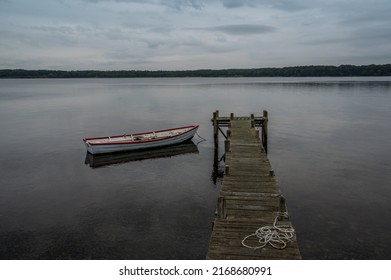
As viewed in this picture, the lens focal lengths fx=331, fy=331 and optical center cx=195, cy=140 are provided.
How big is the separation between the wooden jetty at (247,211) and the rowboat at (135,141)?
13359mm

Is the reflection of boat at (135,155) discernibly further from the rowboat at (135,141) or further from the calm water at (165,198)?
the rowboat at (135,141)

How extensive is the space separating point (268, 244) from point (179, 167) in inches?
653

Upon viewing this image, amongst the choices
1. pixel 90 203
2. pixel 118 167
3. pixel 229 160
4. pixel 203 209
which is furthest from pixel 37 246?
pixel 118 167

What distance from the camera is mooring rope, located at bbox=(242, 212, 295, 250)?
9400mm

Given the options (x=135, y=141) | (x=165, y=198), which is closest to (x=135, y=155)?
(x=135, y=141)

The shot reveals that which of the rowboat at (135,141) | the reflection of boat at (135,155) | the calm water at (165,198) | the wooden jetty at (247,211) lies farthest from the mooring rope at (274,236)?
the rowboat at (135,141)

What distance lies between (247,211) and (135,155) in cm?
1939

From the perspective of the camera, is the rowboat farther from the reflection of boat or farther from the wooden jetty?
the wooden jetty

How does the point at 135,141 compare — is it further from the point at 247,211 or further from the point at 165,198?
the point at 247,211

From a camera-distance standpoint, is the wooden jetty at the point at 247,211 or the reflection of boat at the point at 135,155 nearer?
the wooden jetty at the point at 247,211

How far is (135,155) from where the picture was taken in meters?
→ 29.7

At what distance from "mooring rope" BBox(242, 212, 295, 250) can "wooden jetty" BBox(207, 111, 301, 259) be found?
33mm

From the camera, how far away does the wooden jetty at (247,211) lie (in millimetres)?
9156

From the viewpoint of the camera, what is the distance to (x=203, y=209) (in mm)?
17406
